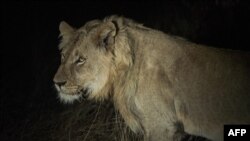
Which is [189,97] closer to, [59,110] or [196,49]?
[196,49]

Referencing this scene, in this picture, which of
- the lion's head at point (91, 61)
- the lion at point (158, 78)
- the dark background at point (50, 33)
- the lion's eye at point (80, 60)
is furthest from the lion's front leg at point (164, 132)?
the dark background at point (50, 33)

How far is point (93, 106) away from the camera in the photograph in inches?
292

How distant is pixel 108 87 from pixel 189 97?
2.67 ft

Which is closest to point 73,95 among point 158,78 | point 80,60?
point 80,60

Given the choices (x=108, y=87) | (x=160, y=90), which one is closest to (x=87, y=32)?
(x=108, y=87)

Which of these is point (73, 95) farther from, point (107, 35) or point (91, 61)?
point (107, 35)

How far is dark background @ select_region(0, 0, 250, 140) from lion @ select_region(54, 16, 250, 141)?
2.08 metres

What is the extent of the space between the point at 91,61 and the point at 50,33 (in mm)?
4838

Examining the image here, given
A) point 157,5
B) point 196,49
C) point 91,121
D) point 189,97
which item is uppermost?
point 157,5

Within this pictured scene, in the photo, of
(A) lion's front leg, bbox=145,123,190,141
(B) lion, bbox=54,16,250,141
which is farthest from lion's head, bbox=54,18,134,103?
(A) lion's front leg, bbox=145,123,190,141

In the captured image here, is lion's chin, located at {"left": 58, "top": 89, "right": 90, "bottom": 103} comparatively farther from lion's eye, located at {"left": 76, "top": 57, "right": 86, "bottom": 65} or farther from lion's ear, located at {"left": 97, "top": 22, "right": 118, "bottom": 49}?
lion's ear, located at {"left": 97, "top": 22, "right": 118, "bottom": 49}

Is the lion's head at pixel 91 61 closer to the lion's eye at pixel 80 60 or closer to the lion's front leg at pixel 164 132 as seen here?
the lion's eye at pixel 80 60

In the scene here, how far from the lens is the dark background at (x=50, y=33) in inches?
324

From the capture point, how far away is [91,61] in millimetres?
5418
